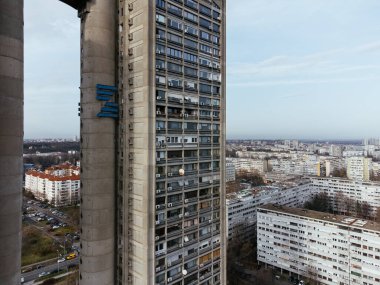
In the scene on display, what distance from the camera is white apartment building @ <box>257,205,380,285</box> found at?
3472 cm

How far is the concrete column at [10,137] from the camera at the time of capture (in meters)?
12.6

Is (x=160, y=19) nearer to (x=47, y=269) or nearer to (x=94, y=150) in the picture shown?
(x=94, y=150)

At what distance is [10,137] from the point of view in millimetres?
12820

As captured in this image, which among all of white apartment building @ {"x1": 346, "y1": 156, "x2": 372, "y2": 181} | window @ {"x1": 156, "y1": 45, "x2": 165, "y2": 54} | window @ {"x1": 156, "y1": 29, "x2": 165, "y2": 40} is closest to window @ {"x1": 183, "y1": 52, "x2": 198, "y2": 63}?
window @ {"x1": 156, "y1": 45, "x2": 165, "y2": 54}

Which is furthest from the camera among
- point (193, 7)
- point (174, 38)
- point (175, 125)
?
point (193, 7)

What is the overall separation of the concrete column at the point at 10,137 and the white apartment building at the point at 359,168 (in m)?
105

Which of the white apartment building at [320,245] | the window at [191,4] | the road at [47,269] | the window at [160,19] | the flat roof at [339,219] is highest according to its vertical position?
the window at [191,4]

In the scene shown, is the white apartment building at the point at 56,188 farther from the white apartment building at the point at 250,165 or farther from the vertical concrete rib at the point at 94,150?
the white apartment building at the point at 250,165

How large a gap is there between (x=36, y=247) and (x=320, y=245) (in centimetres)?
4349

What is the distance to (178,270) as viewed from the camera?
17.5 m

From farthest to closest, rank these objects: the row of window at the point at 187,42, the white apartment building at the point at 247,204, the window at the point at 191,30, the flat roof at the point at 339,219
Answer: the white apartment building at the point at 247,204 → the flat roof at the point at 339,219 → the window at the point at 191,30 → the row of window at the point at 187,42

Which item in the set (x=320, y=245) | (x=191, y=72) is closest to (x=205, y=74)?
(x=191, y=72)

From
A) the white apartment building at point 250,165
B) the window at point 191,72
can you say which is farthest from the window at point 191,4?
the white apartment building at point 250,165

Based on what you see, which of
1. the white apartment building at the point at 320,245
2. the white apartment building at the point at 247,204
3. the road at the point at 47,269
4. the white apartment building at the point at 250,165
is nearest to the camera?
the white apartment building at the point at 320,245
